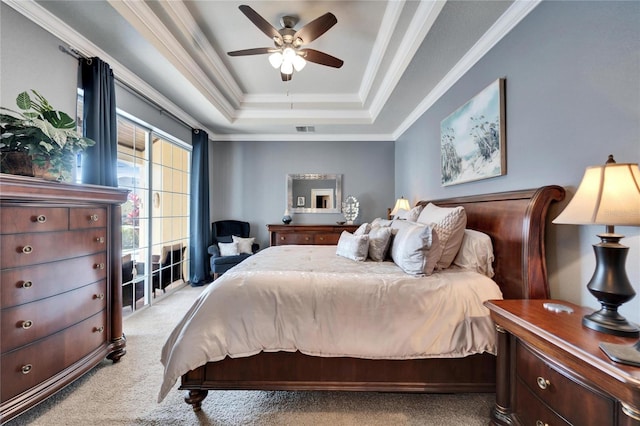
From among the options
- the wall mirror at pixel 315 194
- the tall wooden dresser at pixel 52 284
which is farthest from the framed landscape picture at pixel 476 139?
the tall wooden dresser at pixel 52 284

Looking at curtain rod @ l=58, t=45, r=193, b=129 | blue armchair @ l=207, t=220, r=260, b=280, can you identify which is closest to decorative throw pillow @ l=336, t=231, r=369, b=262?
blue armchair @ l=207, t=220, r=260, b=280

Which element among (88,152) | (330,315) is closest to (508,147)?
(330,315)

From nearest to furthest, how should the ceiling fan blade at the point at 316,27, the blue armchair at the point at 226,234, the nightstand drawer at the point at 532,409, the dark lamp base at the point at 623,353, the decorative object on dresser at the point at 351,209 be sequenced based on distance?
the dark lamp base at the point at 623,353 → the nightstand drawer at the point at 532,409 → the ceiling fan blade at the point at 316,27 → the blue armchair at the point at 226,234 → the decorative object on dresser at the point at 351,209

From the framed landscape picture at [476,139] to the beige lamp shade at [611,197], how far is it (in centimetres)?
100

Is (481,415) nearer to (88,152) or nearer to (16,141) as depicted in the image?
(16,141)

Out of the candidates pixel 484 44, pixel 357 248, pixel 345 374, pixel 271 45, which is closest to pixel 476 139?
pixel 484 44

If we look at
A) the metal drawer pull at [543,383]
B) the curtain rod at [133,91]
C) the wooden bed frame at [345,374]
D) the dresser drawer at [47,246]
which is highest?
the curtain rod at [133,91]

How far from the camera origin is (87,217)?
1799 mm

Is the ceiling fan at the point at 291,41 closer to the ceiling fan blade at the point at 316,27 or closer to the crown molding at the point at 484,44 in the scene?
the ceiling fan blade at the point at 316,27

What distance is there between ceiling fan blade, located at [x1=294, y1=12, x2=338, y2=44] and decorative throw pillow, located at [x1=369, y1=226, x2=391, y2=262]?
5.61 ft

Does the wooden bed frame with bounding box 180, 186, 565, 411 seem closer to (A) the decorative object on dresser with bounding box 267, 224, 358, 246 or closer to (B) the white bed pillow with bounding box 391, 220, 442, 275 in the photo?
(B) the white bed pillow with bounding box 391, 220, 442, 275

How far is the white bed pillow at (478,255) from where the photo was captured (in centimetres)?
183

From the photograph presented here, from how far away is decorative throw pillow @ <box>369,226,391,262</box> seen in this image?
7.32 ft

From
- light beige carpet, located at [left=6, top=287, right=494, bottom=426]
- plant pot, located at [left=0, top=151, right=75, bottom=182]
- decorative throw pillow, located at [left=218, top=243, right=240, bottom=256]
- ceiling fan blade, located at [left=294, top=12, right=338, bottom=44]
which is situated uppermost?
ceiling fan blade, located at [left=294, top=12, right=338, bottom=44]
